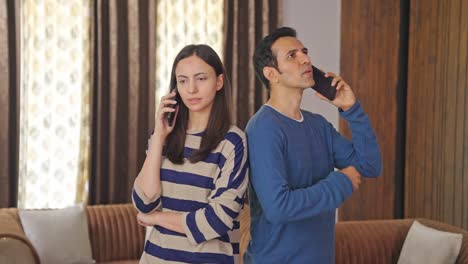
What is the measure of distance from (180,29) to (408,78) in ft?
5.90

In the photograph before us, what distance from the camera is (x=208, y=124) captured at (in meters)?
1.65

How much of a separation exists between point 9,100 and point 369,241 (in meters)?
2.64

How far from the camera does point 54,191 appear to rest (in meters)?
4.56

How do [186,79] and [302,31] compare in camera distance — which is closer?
[186,79]

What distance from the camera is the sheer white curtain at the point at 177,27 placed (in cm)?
483

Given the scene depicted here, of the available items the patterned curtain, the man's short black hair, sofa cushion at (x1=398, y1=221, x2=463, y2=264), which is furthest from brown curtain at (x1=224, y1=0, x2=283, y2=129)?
the man's short black hair

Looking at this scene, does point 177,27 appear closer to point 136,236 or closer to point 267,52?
point 136,236

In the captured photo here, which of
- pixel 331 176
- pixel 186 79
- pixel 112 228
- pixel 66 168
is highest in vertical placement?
pixel 186 79

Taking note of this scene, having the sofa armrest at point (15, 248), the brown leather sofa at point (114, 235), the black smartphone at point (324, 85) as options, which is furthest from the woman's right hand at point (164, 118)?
the brown leather sofa at point (114, 235)

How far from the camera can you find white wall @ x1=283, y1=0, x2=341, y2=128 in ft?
17.1

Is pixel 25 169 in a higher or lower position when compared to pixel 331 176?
lower

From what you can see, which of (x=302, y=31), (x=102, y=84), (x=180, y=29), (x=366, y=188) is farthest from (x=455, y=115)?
(x=102, y=84)

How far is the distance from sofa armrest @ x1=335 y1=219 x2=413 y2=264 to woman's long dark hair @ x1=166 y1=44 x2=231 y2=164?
6.83 feet

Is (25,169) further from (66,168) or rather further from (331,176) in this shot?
(331,176)
